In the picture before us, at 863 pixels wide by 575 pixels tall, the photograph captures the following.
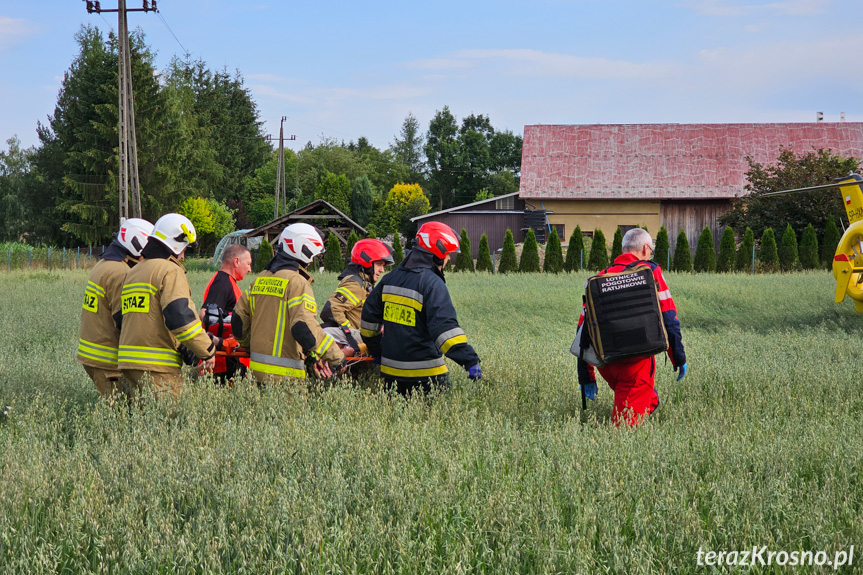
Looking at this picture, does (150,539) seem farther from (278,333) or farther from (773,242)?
(773,242)

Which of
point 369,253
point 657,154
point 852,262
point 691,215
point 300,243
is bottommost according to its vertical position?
point 852,262

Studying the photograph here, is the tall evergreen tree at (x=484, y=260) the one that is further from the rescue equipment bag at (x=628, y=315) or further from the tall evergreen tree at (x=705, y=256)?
the rescue equipment bag at (x=628, y=315)

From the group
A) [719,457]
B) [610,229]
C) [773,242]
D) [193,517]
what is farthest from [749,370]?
[610,229]

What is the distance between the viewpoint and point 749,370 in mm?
7930

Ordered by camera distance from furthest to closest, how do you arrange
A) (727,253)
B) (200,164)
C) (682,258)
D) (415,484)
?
(200,164)
(682,258)
(727,253)
(415,484)

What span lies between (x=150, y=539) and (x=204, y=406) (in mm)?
2286

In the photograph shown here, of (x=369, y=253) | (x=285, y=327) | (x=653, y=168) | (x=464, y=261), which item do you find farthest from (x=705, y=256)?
(x=285, y=327)

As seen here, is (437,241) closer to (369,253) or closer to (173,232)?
(369,253)

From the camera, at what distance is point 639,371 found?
557cm

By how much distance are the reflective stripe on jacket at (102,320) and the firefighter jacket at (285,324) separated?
1.02 metres

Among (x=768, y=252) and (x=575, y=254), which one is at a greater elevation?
(x=768, y=252)

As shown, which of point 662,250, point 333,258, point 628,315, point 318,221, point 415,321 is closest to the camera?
point 628,315

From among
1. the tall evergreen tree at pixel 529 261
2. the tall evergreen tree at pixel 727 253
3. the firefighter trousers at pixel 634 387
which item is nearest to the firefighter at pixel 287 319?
the firefighter trousers at pixel 634 387

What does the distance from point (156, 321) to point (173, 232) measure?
0.66m
